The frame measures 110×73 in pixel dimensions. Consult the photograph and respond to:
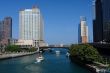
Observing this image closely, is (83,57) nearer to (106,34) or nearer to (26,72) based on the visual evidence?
(26,72)

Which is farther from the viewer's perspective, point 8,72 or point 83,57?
point 83,57

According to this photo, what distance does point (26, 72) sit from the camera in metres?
65.3

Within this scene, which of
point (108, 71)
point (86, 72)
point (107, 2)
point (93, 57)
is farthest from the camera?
point (107, 2)

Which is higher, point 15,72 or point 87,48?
point 87,48

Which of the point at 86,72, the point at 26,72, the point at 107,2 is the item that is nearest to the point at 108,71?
the point at 86,72

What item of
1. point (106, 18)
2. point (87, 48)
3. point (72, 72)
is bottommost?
point (72, 72)

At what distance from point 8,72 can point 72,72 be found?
14.2 metres

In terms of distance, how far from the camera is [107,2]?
6324 inches

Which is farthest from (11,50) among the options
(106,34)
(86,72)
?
(86,72)

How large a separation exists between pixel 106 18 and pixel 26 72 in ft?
361

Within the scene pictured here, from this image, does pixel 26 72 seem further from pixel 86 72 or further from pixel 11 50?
pixel 11 50

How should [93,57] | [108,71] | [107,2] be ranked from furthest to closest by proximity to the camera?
[107,2]
[93,57]
[108,71]

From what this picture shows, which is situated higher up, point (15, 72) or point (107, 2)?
point (107, 2)

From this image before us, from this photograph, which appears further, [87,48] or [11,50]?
[11,50]
